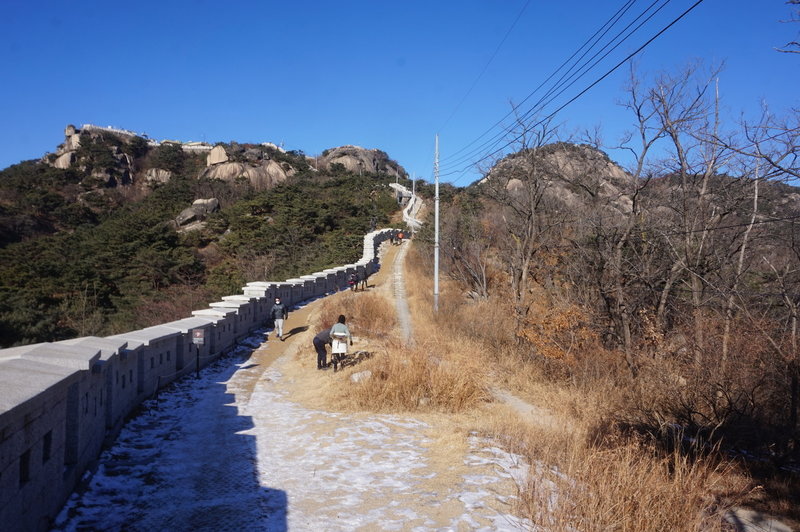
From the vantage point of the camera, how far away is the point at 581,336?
1327 centimetres

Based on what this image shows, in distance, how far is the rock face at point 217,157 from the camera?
82188 millimetres

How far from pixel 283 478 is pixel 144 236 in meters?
40.5

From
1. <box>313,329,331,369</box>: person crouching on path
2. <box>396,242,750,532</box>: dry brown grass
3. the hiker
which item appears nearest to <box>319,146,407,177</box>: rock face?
<box>313,329,331,369</box>: person crouching on path

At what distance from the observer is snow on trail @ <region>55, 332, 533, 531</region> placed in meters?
5.14

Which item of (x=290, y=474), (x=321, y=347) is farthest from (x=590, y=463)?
(x=321, y=347)

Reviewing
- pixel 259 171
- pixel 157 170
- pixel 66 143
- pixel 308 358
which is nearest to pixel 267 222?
pixel 259 171

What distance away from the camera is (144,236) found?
1661 inches

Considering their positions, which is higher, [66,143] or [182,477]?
[66,143]

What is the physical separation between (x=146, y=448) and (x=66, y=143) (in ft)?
323

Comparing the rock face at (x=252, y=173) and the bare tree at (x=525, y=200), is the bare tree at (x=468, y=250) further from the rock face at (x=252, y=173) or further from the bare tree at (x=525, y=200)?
the rock face at (x=252, y=173)

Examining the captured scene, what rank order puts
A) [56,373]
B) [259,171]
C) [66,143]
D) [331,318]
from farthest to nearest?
[66,143]
[259,171]
[331,318]
[56,373]

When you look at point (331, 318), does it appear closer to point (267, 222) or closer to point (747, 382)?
point (747, 382)

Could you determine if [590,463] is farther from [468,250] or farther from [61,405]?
[468,250]

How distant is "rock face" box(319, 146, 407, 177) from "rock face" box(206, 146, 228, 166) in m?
20.6
